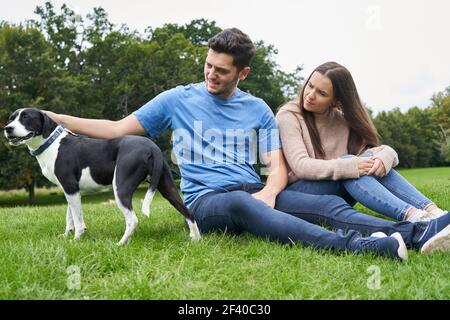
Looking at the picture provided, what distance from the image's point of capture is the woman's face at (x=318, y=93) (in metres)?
4.43

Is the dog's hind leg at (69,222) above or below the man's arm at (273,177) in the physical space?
below

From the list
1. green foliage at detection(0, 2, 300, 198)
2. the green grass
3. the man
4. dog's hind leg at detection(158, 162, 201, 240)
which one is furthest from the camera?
green foliage at detection(0, 2, 300, 198)

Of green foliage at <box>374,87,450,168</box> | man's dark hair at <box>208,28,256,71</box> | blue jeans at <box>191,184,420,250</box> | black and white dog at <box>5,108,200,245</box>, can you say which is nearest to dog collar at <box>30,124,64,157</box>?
black and white dog at <box>5,108,200,245</box>

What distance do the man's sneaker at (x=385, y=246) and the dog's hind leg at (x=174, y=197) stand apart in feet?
4.22

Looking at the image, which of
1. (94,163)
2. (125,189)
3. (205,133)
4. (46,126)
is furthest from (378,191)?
(46,126)

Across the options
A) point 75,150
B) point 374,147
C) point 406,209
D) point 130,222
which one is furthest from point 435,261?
point 75,150

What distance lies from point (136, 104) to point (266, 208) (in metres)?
28.5

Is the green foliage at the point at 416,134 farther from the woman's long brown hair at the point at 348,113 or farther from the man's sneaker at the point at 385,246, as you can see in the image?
the man's sneaker at the point at 385,246

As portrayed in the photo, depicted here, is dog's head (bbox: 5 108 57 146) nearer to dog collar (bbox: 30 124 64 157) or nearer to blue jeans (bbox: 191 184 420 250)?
dog collar (bbox: 30 124 64 157)

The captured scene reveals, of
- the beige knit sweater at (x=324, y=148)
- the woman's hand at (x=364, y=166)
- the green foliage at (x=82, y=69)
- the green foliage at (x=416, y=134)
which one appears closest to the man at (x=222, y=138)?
the beige knit sweater at (x=324, y=148)

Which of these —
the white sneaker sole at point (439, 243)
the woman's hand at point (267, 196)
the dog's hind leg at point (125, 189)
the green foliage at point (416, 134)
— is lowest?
the green foliage at point (416, 134)

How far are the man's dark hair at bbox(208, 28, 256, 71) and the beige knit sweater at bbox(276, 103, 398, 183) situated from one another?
754mm

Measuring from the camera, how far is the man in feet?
12.6
